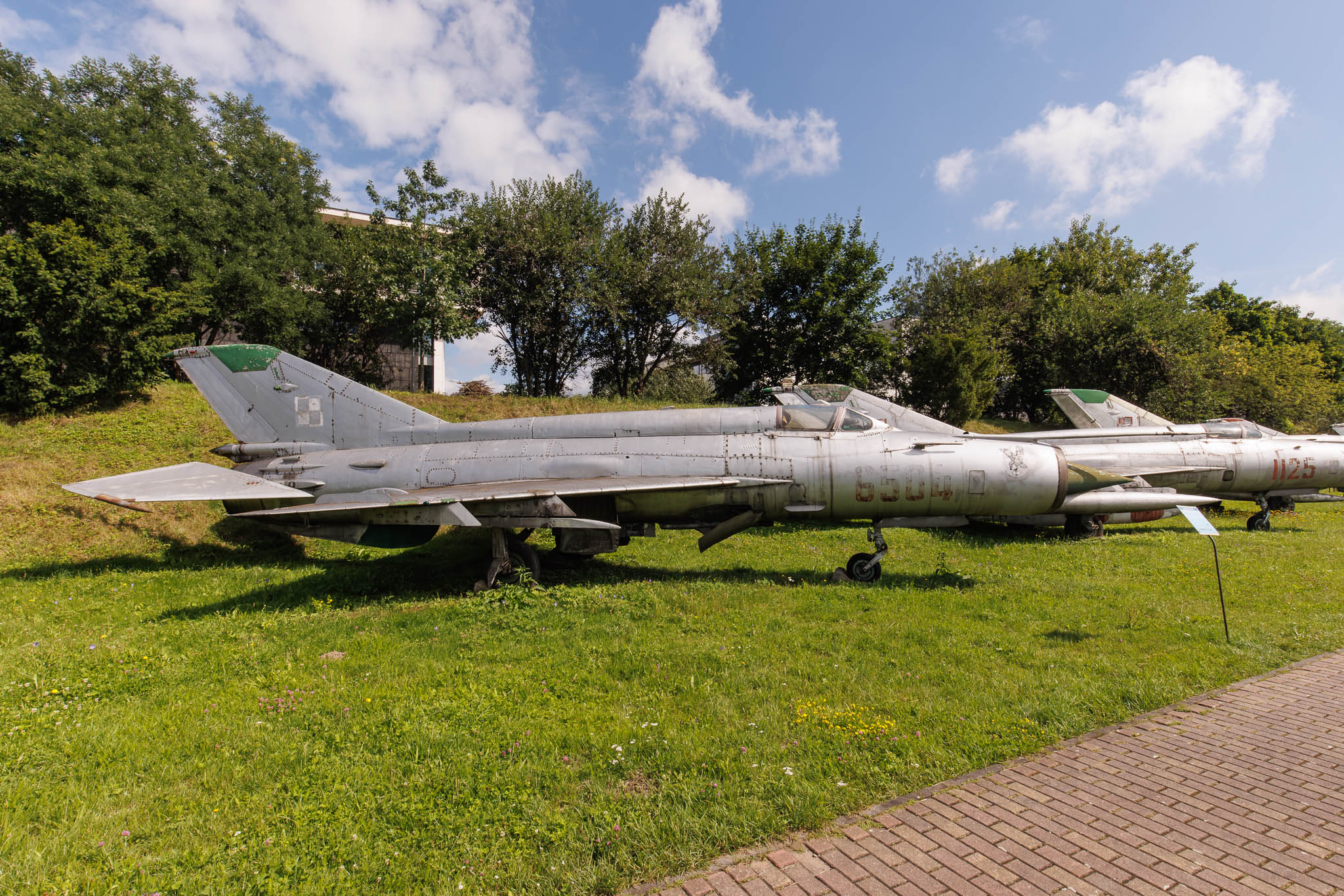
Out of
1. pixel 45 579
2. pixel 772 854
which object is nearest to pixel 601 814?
pixel 772 854

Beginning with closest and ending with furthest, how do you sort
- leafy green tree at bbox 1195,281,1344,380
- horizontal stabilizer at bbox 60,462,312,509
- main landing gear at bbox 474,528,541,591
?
horizontal stabilizer at bbox 60,462,312,509 < main landing gear at bbox 474,528,541,591 < leafy green tree at bbox 1195,281,1344,380

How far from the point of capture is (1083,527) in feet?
42.8

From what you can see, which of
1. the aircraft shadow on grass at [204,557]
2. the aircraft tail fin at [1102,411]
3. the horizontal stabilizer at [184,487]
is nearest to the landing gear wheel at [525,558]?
the horizontal stabilizer at [184,487]

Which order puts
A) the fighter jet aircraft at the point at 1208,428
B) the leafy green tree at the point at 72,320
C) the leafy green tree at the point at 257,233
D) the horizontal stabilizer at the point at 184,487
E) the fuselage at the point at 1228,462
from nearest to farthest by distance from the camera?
1. the horizontal stabilizer at the point at 184,487
2. the leafy green tree at the point at 72,320
3. the fuselage at the point at 1228,462
4. the fighter jet aircraft at the point at 1208,428
5. the leafy green tree at the point at 257,233

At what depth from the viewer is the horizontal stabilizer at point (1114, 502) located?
350 inches

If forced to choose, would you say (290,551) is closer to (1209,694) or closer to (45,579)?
(45,579)

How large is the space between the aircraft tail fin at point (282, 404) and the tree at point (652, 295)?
48.3 feet

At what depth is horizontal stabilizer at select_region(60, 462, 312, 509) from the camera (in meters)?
8.12

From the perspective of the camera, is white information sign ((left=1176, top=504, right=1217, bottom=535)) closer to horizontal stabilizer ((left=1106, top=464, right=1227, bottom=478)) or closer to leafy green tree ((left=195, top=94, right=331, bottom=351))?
horizontal stabilizer ((left=1106, top=464, right=1227, bottom=478))

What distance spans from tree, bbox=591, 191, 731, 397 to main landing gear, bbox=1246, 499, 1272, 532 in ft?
61.8

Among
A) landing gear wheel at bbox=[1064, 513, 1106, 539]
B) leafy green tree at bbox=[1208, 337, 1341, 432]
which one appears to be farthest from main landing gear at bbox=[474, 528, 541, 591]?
leafy green tree at bbox=[1208, 337, 1341, 432]

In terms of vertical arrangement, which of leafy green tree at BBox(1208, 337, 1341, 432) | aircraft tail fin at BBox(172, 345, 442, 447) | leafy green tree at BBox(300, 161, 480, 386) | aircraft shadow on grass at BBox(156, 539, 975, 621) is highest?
leafy green tree at BBox(300, 161, 480, 386)

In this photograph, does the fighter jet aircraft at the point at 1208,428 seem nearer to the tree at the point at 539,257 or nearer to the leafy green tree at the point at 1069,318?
the leafy green tree at the point at 1069,318

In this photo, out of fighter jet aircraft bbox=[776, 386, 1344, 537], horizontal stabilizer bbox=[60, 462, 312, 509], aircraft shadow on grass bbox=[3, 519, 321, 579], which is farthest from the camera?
fighter jet aircraft bbox=[776, 386, 1344, 537]
